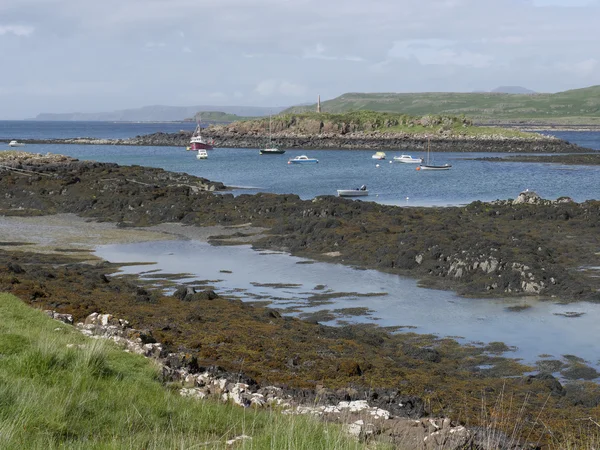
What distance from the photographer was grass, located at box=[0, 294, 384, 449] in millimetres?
6609

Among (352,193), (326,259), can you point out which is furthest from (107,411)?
(352,193)

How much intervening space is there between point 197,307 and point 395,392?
830 cm

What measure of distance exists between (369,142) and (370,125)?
14619 mm

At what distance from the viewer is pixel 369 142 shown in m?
134

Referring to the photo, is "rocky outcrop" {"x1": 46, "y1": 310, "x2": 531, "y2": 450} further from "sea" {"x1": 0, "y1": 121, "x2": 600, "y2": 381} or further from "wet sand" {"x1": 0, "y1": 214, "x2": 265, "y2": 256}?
"wet sand" {"x1": 0, "y1": 214, "x2": 265, "y2": 256}

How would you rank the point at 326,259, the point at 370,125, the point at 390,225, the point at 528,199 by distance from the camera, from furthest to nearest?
the point at 370,125 → the point at 528,199 → the point at 390,225 → the point at 326,259

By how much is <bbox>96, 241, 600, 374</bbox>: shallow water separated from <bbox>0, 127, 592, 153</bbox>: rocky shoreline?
301 ft

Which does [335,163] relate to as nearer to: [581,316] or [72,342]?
[581,316]

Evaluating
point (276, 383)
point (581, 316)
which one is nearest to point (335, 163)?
point (581, 316)

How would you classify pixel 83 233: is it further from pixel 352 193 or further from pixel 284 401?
pixel 284 401

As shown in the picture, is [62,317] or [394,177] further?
[394,177]

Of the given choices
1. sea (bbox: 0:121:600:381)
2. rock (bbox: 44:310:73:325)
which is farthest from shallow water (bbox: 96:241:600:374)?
rock (bbox: 44:310:73:325)

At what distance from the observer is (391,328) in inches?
729

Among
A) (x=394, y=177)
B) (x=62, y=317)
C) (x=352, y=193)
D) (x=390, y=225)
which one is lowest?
(x=394, y=177)
